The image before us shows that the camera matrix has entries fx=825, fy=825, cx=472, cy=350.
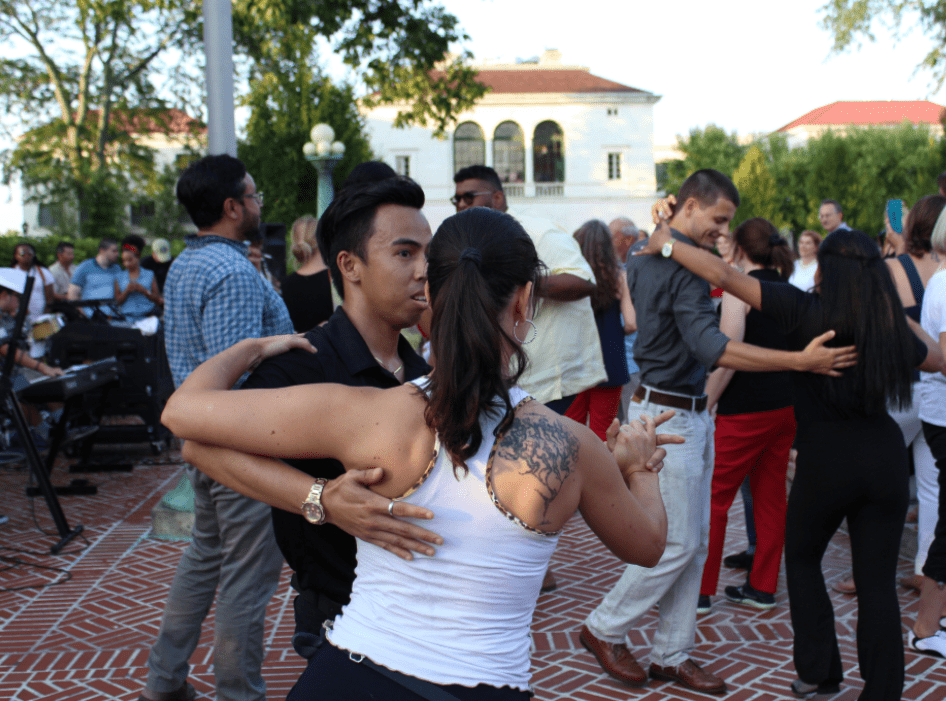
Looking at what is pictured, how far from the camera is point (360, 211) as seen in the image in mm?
2270

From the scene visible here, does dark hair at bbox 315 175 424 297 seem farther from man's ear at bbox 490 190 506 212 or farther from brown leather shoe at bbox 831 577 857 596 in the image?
brown leather shoe at bbox 831 577 857 596

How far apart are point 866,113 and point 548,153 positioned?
50371 mm

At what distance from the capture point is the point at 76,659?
4137 mm

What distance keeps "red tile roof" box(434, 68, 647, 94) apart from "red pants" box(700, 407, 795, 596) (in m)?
54.6

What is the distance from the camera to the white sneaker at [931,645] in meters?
4.11

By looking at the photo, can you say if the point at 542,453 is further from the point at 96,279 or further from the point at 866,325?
the point at 96,279

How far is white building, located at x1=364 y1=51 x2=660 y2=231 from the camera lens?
2191 inches

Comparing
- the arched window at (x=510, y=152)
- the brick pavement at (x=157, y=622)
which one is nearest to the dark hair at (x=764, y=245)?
the brick pavement at (x=157, y=622)

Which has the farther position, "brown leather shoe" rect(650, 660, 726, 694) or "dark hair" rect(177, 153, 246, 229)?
"brown leather shoe" rect(650, 660, 726, 694)

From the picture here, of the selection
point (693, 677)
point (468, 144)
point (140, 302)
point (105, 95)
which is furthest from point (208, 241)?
point (468, 144)

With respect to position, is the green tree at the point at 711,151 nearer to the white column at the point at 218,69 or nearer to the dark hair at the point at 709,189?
the white column at the point at 218,69

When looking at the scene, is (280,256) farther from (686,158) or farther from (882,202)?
(686,158)

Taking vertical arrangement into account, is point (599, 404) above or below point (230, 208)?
below

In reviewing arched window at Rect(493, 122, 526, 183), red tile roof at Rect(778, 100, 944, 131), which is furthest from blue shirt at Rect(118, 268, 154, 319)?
red tile roof at Rect(778, 100, 944, 131)
